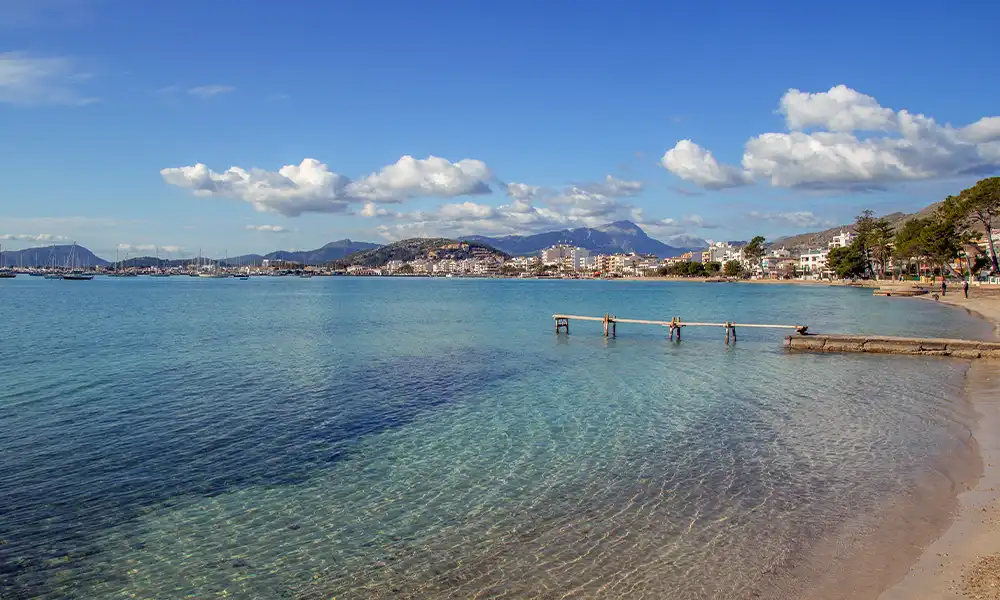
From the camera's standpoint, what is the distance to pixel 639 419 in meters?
15.0

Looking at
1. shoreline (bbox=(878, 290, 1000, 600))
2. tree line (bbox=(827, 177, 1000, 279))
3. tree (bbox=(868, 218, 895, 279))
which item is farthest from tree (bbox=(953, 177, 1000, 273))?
shoreline (bbox=(878, 290, 1000, 600))

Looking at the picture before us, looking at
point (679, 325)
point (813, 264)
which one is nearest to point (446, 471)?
point (679, 325)

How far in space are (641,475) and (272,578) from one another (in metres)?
6.41

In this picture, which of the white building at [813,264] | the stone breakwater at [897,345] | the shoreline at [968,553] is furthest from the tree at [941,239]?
the white building at [813,264]

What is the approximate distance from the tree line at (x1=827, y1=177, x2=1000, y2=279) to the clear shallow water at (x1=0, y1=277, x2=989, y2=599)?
6360cm

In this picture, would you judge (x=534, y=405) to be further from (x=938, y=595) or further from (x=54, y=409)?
(x=54, y=409)

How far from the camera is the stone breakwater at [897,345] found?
25219mm

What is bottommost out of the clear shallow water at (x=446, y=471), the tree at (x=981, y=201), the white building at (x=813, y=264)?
the clear shallow water at (x=446, y=471)

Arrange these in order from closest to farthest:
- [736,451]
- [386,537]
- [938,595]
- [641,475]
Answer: [938,595]
[386,537]
[641,475]
[736,451]

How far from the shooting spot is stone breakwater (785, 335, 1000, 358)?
25.2 metres

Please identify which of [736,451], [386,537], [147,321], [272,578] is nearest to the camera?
[272,578]

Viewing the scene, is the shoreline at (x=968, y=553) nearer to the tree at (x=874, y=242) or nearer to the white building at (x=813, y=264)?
the tree at (x=874, y=242)

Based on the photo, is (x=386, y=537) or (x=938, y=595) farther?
(x=386, y=537)

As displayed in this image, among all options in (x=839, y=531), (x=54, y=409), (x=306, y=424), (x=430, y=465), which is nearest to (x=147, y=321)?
(x=54, y=409)
